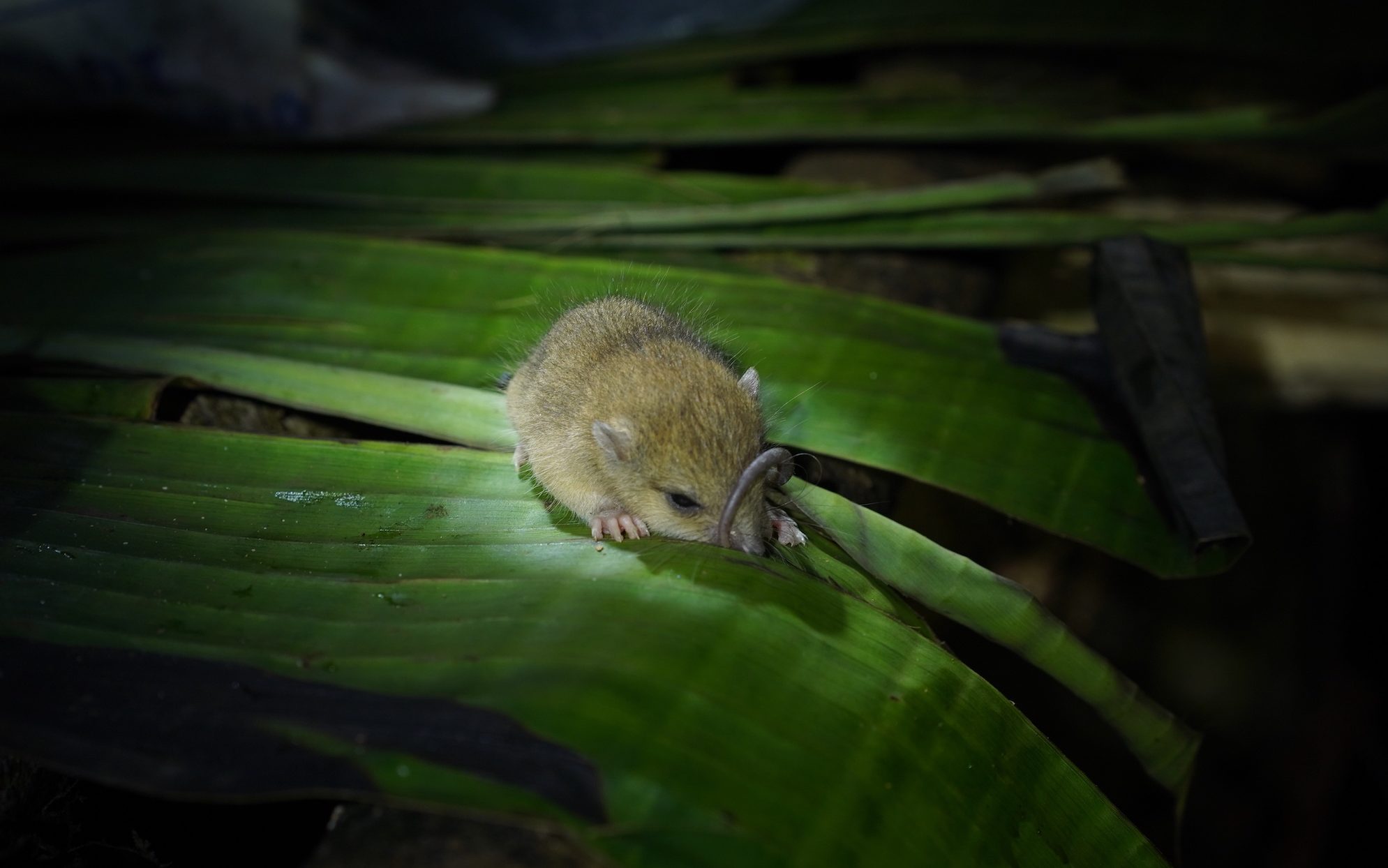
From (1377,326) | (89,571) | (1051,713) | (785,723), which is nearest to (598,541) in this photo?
(785,723)

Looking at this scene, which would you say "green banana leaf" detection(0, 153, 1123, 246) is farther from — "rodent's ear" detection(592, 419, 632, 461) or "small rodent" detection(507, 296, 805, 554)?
"rodent's ear" detection(592, 419, 632, 461)

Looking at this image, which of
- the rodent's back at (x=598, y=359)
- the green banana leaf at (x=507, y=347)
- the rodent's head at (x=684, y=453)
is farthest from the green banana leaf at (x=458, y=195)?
the rodent's head at (x=684, y=453)

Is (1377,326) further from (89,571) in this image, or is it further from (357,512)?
(89,571)

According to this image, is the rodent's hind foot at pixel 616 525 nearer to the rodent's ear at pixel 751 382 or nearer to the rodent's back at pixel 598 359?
the rodent's back at pixel 598 359

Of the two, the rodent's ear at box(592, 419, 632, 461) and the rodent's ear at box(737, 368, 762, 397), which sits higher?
the rodent's ear at box(737, 368, 762, 397)

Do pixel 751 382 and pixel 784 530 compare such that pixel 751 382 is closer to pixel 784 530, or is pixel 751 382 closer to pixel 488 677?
pixel 784 530

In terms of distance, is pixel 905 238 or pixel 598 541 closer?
pixel 598 541

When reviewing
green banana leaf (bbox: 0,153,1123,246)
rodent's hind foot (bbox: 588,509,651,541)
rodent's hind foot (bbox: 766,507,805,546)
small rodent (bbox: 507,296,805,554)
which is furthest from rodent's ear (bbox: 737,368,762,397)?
green banana leaf (bbox: 0,153,1123,246)

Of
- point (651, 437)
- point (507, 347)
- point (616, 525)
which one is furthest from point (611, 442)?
point (507, 347)
